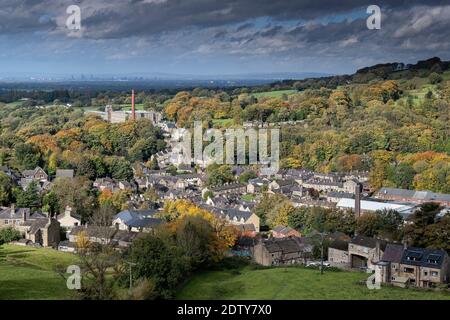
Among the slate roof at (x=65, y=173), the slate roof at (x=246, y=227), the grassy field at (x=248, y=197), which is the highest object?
the slate roof at (x=65, y=173)

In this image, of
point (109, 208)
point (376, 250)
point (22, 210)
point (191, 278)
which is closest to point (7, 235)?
point (22, 210)

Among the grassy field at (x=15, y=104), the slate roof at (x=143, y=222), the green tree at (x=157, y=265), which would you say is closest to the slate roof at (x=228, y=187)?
the slate roof at (x=143, y=222)

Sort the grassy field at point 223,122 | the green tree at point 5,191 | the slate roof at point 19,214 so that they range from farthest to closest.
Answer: the grassy field at point 223,122, the green tree at point 5,191, the slate roof at point 19,214

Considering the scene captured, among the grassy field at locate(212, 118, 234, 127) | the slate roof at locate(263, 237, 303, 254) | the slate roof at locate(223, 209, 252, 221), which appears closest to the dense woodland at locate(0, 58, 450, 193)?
the grassy field at locate(212, 118, 234, 127)

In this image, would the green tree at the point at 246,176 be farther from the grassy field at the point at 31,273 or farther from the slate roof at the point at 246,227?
the grassy field at the point at 31,273

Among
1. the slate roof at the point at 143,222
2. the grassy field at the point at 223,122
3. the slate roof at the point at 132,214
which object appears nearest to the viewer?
the slate roof at the point at 143,222

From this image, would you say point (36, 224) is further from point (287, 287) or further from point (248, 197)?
point (248, 197)

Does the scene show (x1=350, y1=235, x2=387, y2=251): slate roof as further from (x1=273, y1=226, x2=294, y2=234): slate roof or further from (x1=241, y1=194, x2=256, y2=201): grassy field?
(x1=241, y1=194, x2=256, y2=201): grassy field
